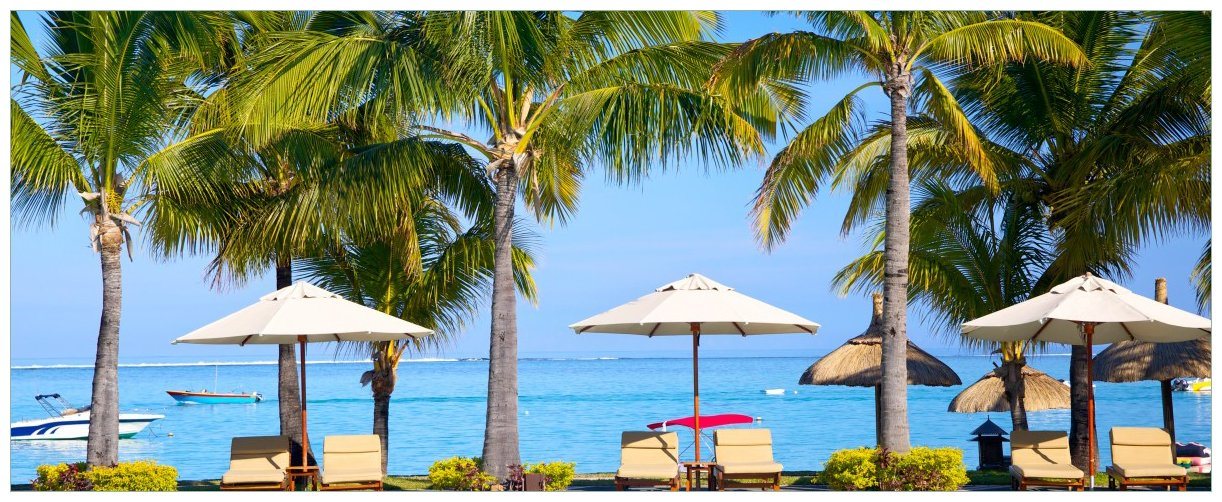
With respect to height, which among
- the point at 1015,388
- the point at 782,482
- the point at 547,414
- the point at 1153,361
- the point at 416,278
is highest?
the point at 416,278

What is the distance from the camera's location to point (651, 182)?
11000 mm

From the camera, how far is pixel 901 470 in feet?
34.0

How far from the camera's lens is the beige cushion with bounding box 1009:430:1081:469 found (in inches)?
418

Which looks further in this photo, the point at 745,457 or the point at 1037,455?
the point at 745,457

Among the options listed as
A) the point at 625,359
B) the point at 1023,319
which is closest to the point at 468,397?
the point at 1023,319

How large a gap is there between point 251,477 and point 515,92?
16.1 feet

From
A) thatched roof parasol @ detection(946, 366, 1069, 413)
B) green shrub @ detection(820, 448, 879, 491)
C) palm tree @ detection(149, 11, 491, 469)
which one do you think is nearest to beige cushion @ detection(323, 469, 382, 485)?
palm tree @ detection(149, 11, 491, 469)

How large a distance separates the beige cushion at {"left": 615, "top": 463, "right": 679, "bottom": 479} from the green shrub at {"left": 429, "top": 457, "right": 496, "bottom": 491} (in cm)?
138

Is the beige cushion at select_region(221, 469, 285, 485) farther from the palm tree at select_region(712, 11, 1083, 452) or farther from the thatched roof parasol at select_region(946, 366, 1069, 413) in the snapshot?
the thatched roof parasol at select_region(946, 366, 1069, 413)

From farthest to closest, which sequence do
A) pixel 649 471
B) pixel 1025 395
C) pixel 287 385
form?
pixel 1025 395, pixel 287 385, pixel 649 471

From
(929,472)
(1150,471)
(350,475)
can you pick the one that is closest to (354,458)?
(350,475)

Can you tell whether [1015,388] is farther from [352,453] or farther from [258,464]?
[258,464]

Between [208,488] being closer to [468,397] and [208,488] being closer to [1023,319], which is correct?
[1023,319]
